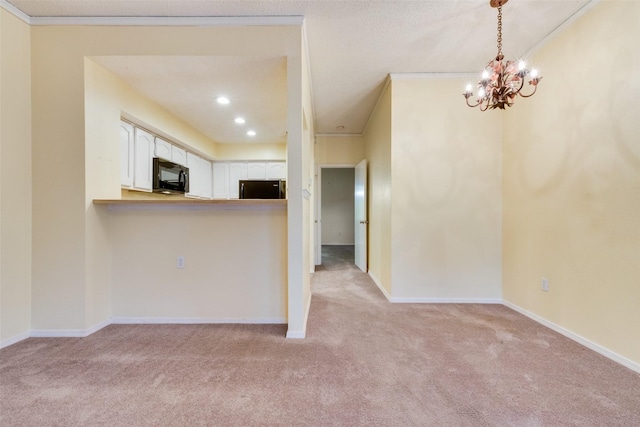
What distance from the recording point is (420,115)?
3230 mm

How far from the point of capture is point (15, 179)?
224 cm

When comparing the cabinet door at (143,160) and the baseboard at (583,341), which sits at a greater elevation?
the cabinet door at (143,160)

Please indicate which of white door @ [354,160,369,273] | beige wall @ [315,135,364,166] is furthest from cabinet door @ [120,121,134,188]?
white door @ [354,160,369,273]

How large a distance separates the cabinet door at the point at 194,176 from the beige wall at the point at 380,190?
316 cm

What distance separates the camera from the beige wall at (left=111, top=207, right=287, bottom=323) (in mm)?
2615

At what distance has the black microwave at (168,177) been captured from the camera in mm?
3414

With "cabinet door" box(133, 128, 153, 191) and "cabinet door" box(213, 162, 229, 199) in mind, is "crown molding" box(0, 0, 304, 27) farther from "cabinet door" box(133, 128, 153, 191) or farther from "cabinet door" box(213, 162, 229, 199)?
"cabinet door" box(213, 162, 229, 199)

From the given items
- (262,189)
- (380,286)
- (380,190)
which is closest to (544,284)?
(380,286)

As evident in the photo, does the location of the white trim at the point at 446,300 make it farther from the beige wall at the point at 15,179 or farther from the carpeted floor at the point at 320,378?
the beige wall at the point at 15,179

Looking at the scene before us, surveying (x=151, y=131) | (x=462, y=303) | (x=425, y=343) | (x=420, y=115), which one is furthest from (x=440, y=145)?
(x=151, y=131)

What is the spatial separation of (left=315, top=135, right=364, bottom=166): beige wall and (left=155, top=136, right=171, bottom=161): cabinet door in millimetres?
2751

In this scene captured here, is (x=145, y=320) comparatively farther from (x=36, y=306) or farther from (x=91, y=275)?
(x=36, y=306)

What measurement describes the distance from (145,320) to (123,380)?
0.99 m

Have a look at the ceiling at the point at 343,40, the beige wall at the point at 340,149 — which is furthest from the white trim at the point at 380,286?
the ceiling at the point at 343,40
